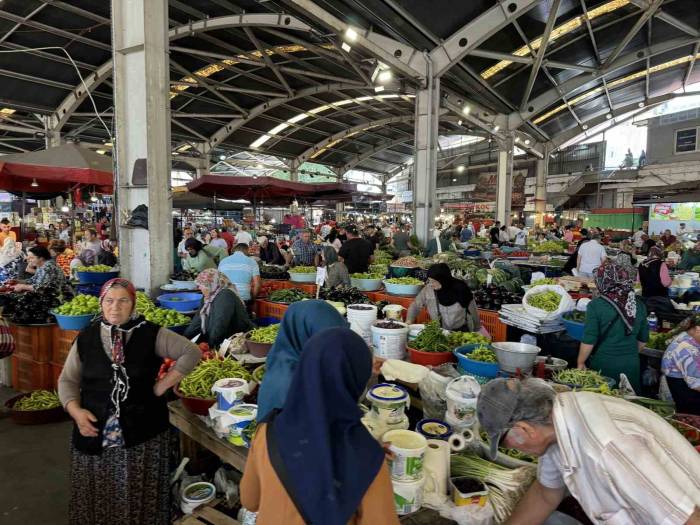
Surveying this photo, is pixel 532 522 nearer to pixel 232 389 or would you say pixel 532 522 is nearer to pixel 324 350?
pixel 324 350

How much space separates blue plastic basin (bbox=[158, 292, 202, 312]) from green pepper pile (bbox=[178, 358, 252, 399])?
181cm

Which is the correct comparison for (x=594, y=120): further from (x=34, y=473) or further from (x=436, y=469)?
(x=34, y=473)

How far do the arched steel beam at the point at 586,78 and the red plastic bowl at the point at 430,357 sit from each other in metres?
17.2

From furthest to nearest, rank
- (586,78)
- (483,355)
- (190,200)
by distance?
(586,78), (190,200), (483,355)

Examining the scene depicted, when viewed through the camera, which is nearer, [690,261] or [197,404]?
[197,404]

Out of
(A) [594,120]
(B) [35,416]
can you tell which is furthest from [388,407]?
(A) [594,120]

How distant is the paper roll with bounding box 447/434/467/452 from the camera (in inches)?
82.3

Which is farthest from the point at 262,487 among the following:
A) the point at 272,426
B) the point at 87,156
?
the point at 87,156

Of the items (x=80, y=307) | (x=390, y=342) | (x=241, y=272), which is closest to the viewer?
(x=390, y=342)

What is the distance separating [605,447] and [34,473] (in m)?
4.41

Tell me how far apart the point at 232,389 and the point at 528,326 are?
310cm

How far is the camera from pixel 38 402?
462 centimetres

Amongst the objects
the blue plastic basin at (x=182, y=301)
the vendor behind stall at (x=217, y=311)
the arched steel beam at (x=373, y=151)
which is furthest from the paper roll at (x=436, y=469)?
the arched steel beam at (x=373, y=151)

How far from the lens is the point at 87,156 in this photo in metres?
7.71
